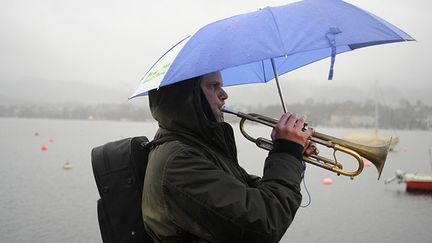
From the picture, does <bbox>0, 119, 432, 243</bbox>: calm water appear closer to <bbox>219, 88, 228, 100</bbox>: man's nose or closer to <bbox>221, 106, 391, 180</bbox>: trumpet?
<bbox>221, 106, 391, 180</bbox>: trumpet

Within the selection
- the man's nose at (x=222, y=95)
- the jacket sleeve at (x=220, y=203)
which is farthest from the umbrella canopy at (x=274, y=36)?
the jacket sleeve at (x=220, y=203)

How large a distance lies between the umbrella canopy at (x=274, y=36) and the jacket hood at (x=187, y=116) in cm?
11

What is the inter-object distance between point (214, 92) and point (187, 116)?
34 cm

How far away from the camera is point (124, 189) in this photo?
2.63 meters

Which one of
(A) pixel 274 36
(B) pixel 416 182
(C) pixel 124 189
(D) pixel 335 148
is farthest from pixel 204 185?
(B) pixel 416 182

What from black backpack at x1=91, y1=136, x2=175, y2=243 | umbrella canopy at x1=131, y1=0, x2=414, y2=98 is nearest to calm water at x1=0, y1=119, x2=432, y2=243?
black backpack at x1=91, y1=136, x2=175, y2=243

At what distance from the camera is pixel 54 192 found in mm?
32688

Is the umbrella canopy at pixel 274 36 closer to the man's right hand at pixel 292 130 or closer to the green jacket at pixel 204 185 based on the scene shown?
the green jacket at pixel 204 185

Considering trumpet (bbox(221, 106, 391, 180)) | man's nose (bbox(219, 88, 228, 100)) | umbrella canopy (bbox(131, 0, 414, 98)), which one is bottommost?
trumpet (bbox(221, 106, 391, 180))

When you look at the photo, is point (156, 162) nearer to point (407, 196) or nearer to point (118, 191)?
Result: point (118, 191)

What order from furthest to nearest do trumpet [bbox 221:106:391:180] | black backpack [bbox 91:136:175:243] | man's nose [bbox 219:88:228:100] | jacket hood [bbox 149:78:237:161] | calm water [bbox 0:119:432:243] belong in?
1. calm water [bbox 0:119:432:243]
2. trumpet [bbox 221:106:391:180]
3. man's nose [bbox 219:88:228:100]
4. black backpack [bbox 91:136:175:243]
5. jacket hood [bbox 149:78:237:161]

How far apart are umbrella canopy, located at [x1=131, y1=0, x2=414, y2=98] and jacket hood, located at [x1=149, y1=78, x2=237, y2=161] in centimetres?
11

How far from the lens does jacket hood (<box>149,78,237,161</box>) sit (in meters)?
2.50

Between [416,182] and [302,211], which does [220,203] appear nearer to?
[302,211]
